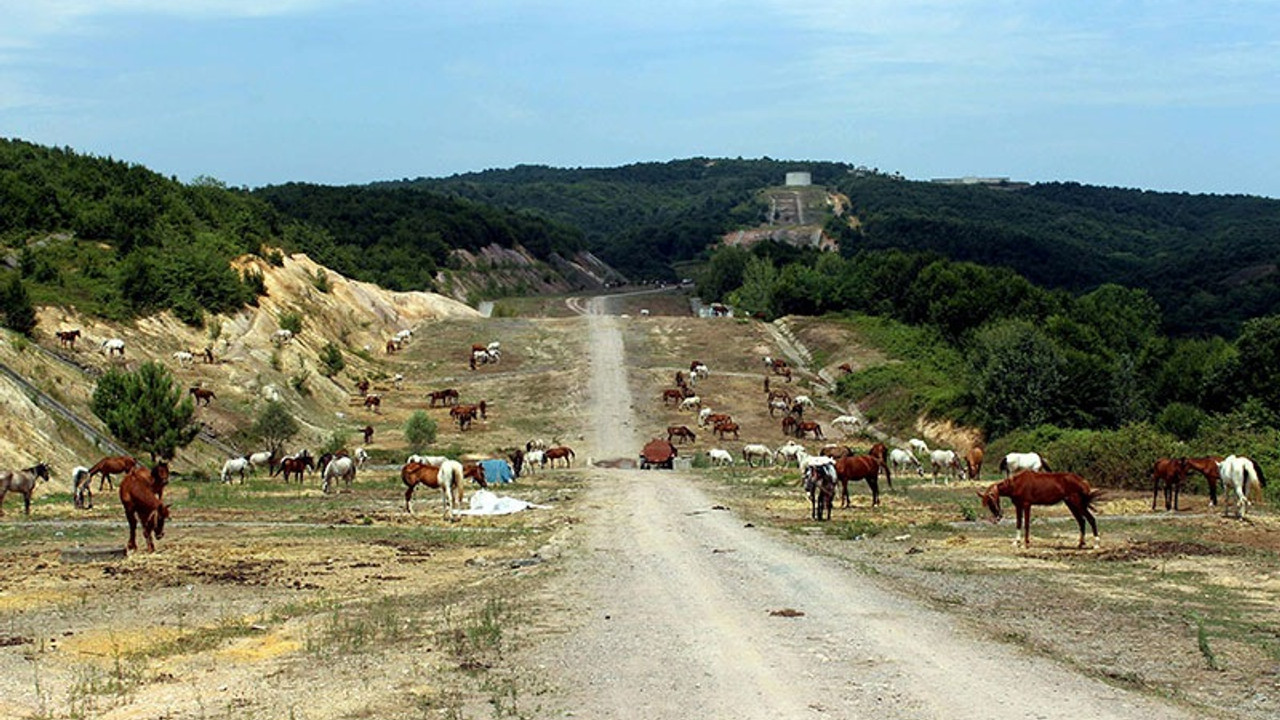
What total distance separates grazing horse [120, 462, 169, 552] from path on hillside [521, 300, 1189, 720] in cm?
831

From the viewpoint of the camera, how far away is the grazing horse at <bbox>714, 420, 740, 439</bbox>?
69.1 m

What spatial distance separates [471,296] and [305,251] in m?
36.7

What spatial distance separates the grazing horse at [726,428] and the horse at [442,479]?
34504 millimetres

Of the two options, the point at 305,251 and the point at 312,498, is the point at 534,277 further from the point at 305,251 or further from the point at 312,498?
the point at 312,498

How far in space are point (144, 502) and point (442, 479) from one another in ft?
33.4

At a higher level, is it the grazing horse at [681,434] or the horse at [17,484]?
the grazing horse at [681,434]

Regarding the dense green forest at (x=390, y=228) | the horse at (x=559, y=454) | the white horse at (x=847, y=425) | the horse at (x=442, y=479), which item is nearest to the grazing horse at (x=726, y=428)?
the white horse at (x=847, y=425)

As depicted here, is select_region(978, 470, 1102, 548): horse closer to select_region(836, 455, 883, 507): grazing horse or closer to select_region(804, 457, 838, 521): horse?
select_region(804, 457, 838, 521): horse

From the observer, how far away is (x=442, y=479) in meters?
33.5

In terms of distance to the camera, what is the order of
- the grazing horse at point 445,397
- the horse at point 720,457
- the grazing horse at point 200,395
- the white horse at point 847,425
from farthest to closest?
the grazing horse at point 445,397 < the white horse at point 847,425 < the grazing horse at point 200,395 < the horse at point 720,457

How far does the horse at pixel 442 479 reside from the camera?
1320 inches

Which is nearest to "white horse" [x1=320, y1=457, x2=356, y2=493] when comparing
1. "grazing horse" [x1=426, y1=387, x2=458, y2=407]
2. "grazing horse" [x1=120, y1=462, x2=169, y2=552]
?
"grazing horse" [x1=120, y1=462, x2=169, y2=552]

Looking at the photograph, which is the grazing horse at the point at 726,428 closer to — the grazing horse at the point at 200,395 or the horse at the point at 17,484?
the grazing horse at the point at 200,395

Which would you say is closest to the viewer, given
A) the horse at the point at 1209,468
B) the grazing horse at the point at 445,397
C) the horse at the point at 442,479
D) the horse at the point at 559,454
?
the horse at the point at 1209,468
